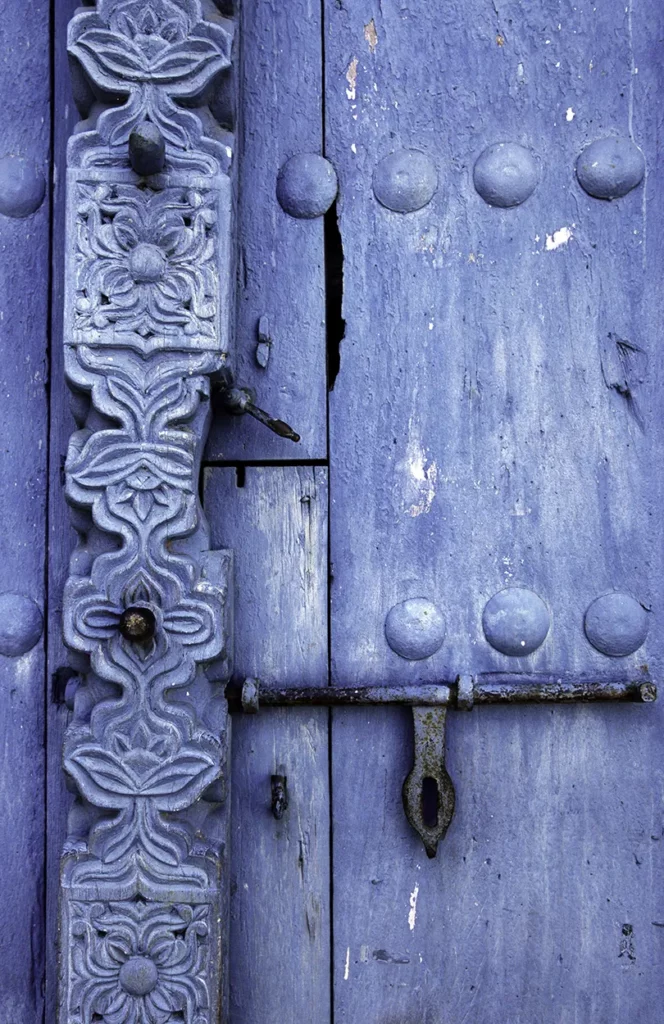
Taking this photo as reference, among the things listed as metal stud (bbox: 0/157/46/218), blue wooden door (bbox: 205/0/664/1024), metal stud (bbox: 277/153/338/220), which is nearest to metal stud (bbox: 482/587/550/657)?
blue wooden door (bbox: 205/0/664/1024)

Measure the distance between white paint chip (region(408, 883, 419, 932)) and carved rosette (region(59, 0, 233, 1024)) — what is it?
220mm

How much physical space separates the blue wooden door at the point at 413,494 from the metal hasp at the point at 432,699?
1.2 inches

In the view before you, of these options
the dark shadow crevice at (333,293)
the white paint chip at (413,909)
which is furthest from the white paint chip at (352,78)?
the white paint chip at (413,909)

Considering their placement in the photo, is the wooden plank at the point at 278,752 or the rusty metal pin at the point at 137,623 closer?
the rusty metal pin at the point at 137,623

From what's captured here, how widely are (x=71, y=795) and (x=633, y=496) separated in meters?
0.72

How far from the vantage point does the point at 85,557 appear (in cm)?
105

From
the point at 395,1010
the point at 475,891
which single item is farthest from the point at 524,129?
the point at 395,1010

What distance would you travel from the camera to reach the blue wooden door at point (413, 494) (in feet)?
3.71

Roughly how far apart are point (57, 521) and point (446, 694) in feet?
1.58

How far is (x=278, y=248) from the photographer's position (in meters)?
1.19

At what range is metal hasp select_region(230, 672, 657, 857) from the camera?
111cm

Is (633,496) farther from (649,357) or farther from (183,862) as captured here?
(183,862)

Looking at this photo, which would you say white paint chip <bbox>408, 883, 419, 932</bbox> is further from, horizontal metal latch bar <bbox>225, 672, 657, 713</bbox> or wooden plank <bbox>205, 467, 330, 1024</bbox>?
horizontal metal latch bar <bbox>225, 672, 657, 713</bbox>

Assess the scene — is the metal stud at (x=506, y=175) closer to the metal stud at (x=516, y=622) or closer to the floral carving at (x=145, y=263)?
the floral carving at (x=145, y=263)
